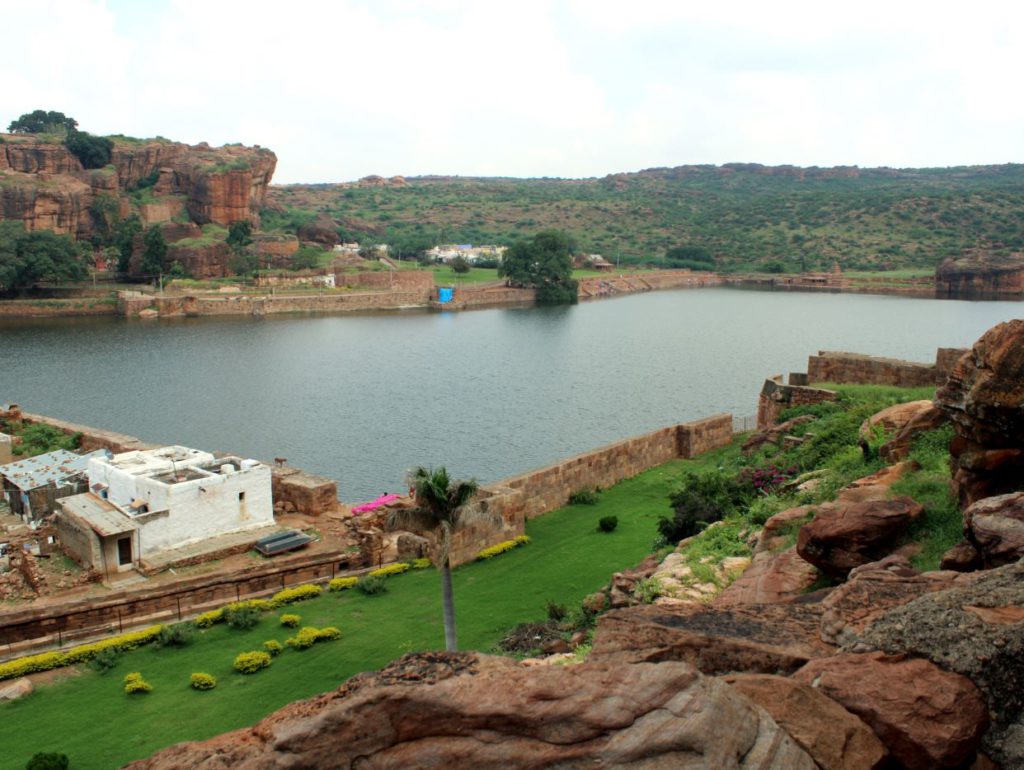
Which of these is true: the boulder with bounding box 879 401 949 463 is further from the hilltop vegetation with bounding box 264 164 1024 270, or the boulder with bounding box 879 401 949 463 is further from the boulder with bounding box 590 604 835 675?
the hilltop vegetation with bounding box 264 164 1024 270

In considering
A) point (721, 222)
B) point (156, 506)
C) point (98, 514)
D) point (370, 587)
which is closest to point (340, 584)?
point (370, 587)

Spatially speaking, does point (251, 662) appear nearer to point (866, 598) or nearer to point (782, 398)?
point (866, 598)

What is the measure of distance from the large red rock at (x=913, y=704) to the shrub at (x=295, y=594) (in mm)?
11978

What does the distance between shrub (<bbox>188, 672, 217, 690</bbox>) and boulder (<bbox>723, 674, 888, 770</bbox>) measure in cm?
941

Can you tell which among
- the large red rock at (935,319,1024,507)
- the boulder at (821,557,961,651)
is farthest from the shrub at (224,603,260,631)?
the large red rock at (935,319,1024,507)

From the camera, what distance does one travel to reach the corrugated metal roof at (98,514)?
17250 millimetres

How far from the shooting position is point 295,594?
15.6 m

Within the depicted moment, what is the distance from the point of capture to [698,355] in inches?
2133

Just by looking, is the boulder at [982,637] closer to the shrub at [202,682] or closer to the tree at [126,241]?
the shrub at [202,682]

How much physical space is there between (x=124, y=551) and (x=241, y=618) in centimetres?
472

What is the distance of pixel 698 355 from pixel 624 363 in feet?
17.3

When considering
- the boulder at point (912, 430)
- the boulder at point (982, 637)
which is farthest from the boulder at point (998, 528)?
the boulder at point (912, 430)

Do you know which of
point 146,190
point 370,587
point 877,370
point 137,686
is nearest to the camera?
point 137,686

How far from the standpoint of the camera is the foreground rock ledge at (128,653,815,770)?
155 inches
